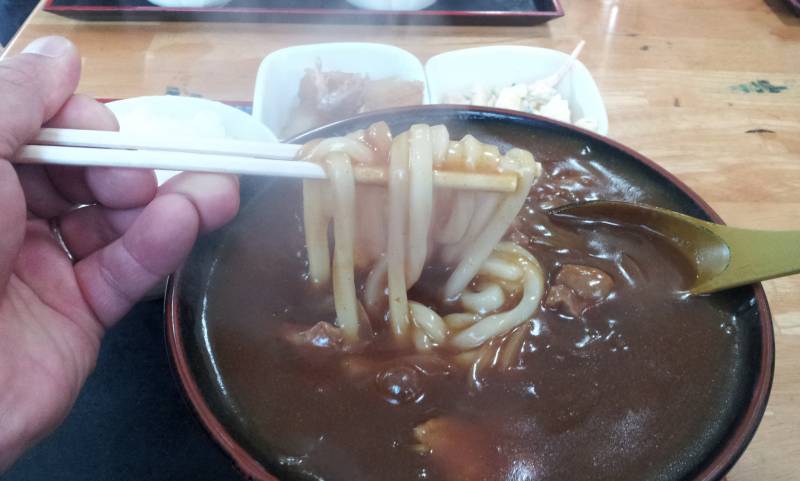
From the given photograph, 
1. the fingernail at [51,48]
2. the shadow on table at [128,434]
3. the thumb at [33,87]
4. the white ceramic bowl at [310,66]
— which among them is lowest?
the shadow on table at [128,434]

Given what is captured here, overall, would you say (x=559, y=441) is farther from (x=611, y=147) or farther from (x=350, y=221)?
(x=611, y=147)

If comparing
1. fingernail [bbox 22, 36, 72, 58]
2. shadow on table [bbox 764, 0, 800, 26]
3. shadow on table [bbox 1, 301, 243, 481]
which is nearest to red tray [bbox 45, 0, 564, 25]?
shadow on table [bbox 764, 0, 800, 26]

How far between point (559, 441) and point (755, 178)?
1.59 m

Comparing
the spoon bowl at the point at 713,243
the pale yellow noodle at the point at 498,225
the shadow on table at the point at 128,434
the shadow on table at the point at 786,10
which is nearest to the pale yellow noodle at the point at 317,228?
the pale yellow noodle at the point at 498,225

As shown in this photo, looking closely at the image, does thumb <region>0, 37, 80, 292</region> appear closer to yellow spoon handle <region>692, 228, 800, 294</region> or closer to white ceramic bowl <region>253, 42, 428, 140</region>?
white ceramic bowl <region>253, 42, 428, 140</region>

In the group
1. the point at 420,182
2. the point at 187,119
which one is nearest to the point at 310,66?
the point at 187,119

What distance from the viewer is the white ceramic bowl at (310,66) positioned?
2113mm

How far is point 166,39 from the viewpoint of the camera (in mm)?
2576

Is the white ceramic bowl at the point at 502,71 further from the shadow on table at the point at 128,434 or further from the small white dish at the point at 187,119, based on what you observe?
the shadow on table at the point at 128,434

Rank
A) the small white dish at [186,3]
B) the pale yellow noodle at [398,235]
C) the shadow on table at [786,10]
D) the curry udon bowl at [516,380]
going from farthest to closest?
the shadow on table at [786,10] → the small white dish at [186,3] → the pale yellow noodle at [398,235] → the curry udon bowl at [516,380]

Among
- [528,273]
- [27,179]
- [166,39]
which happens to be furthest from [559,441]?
[166,39]

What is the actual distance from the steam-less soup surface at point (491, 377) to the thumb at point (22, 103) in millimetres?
405

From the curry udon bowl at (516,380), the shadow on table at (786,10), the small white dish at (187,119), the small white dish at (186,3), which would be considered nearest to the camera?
the curry udon bowl at (516,380)

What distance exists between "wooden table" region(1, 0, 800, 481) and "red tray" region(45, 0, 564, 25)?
48 mm
